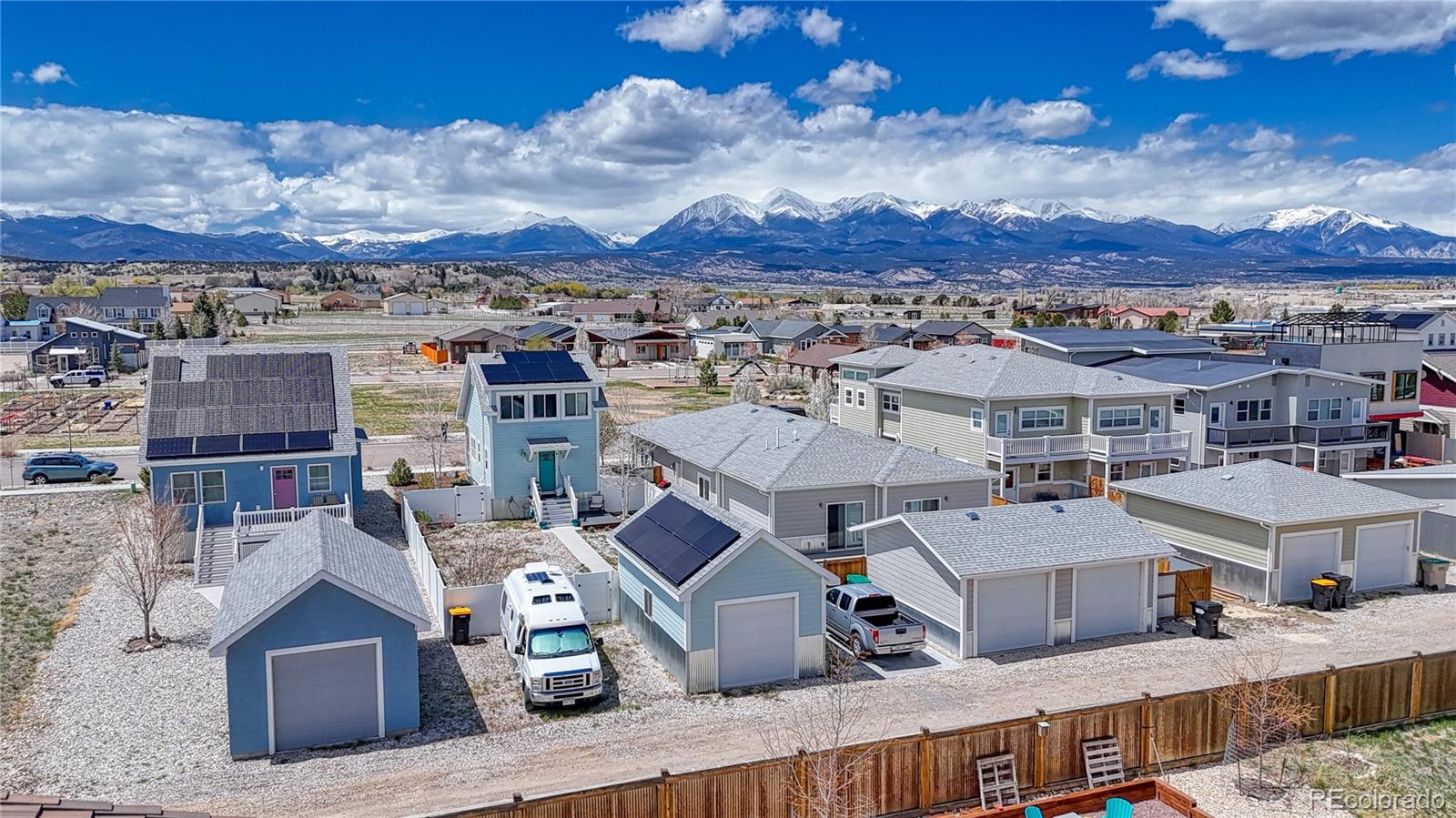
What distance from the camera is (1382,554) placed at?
28.0m

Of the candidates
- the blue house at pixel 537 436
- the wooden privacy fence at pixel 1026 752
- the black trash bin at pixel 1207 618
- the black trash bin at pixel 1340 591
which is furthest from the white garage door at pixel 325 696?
the black trash bin at pixel 1340 591

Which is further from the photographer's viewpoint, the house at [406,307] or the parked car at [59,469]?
the house at [406,307]

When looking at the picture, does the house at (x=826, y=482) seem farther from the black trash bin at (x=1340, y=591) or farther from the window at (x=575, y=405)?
the black trash bin at (x=1340, y=591)

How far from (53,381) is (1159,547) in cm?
7857

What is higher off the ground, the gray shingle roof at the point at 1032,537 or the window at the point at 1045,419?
the window at the point at 1045,419

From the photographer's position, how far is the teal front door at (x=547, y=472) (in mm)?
36688

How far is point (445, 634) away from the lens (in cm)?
2366

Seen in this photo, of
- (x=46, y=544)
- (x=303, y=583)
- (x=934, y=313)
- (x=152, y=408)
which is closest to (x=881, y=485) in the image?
(x=303, y=583)

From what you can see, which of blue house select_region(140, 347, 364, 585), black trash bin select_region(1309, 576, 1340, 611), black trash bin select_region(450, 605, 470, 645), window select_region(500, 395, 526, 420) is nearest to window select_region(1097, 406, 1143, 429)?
black trash bin select_region(1309, 576, 1340, 611)

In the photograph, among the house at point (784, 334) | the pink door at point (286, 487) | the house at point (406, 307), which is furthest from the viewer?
the house at point (406, 307)

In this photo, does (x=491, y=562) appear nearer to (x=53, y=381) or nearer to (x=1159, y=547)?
(x=1159, y=547)

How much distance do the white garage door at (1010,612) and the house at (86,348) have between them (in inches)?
3259

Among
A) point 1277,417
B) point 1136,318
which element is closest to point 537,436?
point 1277,417

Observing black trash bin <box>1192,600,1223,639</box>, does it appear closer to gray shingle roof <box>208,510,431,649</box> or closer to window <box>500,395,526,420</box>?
gray shingle roof <box>208,510,431,649</box>
